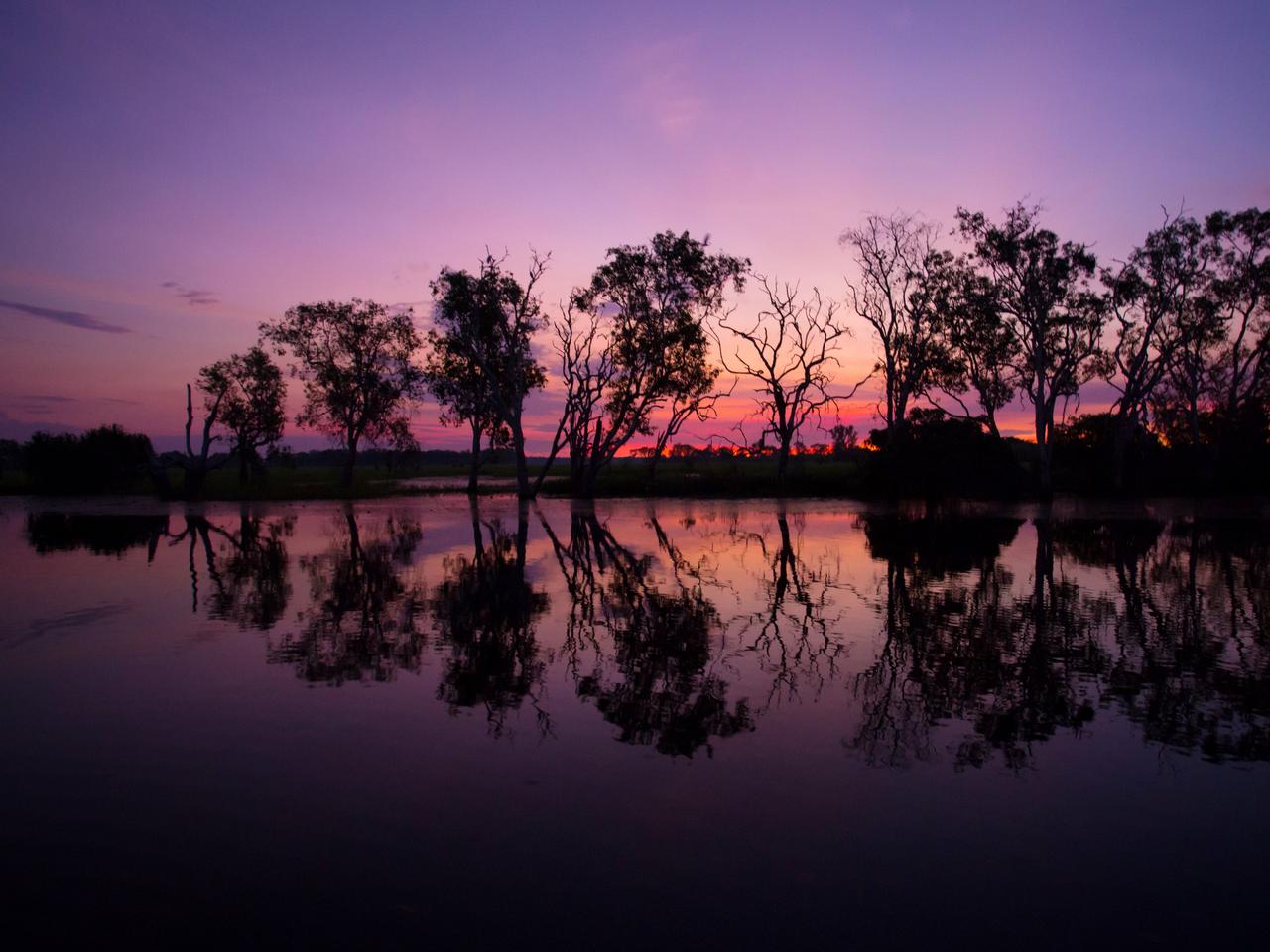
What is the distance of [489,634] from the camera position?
37.0 feet

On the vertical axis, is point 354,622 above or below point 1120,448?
below

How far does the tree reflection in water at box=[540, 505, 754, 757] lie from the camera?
24.3ft

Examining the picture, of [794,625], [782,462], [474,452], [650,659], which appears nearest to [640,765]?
[650,659]

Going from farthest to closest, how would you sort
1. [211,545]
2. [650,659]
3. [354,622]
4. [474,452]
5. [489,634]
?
[474,452], [211,545], [354,622], [489,634], [650,659]

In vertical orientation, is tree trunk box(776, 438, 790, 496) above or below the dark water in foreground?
above

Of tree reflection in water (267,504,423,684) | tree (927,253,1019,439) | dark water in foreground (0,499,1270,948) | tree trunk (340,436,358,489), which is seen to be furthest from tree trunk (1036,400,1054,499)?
tree trunk (340,436,358,489)

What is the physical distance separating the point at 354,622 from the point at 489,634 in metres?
2.32

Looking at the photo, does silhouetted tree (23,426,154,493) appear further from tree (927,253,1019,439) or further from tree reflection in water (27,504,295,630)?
tree (927,253,1019,439)

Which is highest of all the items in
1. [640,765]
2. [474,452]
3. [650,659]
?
[474,452]

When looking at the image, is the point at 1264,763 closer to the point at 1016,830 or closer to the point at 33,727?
the point at 1016,830

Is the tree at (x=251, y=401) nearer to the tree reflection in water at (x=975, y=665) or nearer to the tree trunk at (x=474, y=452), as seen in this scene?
the tree trunk at (x=474, y=452)

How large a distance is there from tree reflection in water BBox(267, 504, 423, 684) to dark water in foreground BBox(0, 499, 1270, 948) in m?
0.08

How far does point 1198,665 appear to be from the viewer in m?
9.51

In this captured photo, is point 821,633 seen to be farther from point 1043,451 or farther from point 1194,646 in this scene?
point 1043,451
